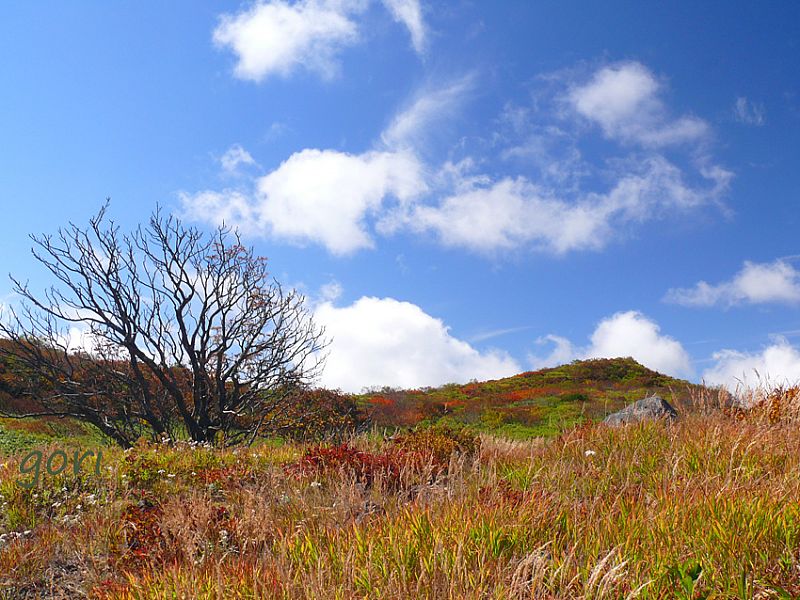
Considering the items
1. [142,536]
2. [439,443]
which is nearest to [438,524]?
[142,536]

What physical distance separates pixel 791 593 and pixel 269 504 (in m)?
4.07

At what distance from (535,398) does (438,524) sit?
2650cm

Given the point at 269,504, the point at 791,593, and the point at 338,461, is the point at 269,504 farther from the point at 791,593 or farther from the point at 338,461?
the point at 791,593

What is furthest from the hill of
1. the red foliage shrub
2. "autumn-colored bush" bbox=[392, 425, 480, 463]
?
the red foliage shrub

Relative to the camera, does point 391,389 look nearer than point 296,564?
No

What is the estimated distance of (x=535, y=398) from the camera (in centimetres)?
2973

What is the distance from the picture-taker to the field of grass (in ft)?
11.3

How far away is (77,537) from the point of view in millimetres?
5445

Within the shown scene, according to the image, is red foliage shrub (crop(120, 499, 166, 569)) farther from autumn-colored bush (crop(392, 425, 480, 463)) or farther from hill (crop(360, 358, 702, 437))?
hill (crop(360, 358, 702, 437))

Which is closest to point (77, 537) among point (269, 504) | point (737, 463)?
point (269, 504)

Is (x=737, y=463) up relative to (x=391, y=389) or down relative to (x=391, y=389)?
down

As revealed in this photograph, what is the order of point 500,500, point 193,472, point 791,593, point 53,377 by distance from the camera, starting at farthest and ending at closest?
1. point 53,377
2. point 193,472
3. point 500,500
4. point 791,593

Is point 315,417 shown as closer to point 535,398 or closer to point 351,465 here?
point 351,465

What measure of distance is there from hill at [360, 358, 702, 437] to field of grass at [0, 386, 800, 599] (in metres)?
1.71
